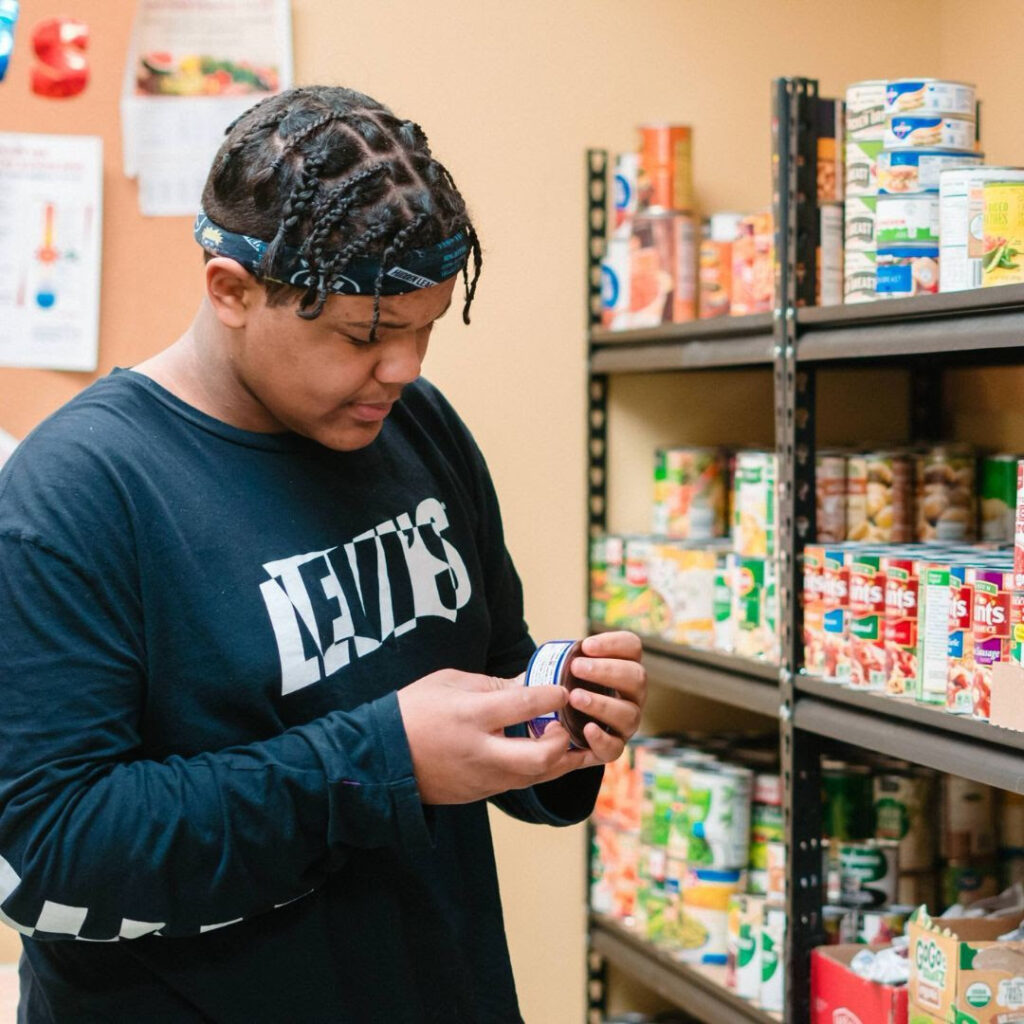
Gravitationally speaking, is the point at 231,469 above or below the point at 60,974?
above

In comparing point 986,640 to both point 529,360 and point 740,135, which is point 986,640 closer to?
point 529,360

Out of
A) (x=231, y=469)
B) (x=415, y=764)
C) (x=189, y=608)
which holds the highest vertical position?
(x=231, y=469)

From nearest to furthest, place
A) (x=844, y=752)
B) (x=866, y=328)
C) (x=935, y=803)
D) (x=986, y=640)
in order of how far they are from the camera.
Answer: (x=986, y=640) → (x=866, y=328) → (x=935, y=803) → (x=844, y=752)

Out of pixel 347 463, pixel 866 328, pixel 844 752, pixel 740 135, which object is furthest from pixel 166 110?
pixel 844 752

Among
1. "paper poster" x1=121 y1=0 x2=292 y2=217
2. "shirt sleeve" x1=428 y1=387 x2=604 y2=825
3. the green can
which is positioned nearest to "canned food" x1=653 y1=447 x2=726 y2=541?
the green can

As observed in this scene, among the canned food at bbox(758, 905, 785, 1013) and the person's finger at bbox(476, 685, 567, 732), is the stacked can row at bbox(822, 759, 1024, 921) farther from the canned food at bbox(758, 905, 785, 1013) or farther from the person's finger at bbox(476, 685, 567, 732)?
the person's finger at bbox(476, 685, 567, 732)

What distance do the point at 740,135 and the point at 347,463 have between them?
192cm

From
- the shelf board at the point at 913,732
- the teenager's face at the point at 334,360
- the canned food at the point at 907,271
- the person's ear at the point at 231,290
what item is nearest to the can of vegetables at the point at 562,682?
the teenager's face at the point at 334,360

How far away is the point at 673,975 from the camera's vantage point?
2.61 meters

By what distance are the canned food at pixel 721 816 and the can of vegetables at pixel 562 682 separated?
1256mm

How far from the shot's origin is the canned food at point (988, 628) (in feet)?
5.87

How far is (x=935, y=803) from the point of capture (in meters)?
2.38

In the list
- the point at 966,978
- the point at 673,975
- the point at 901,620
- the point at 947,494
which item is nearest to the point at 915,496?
the point at 947,494

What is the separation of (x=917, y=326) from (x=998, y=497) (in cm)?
39
